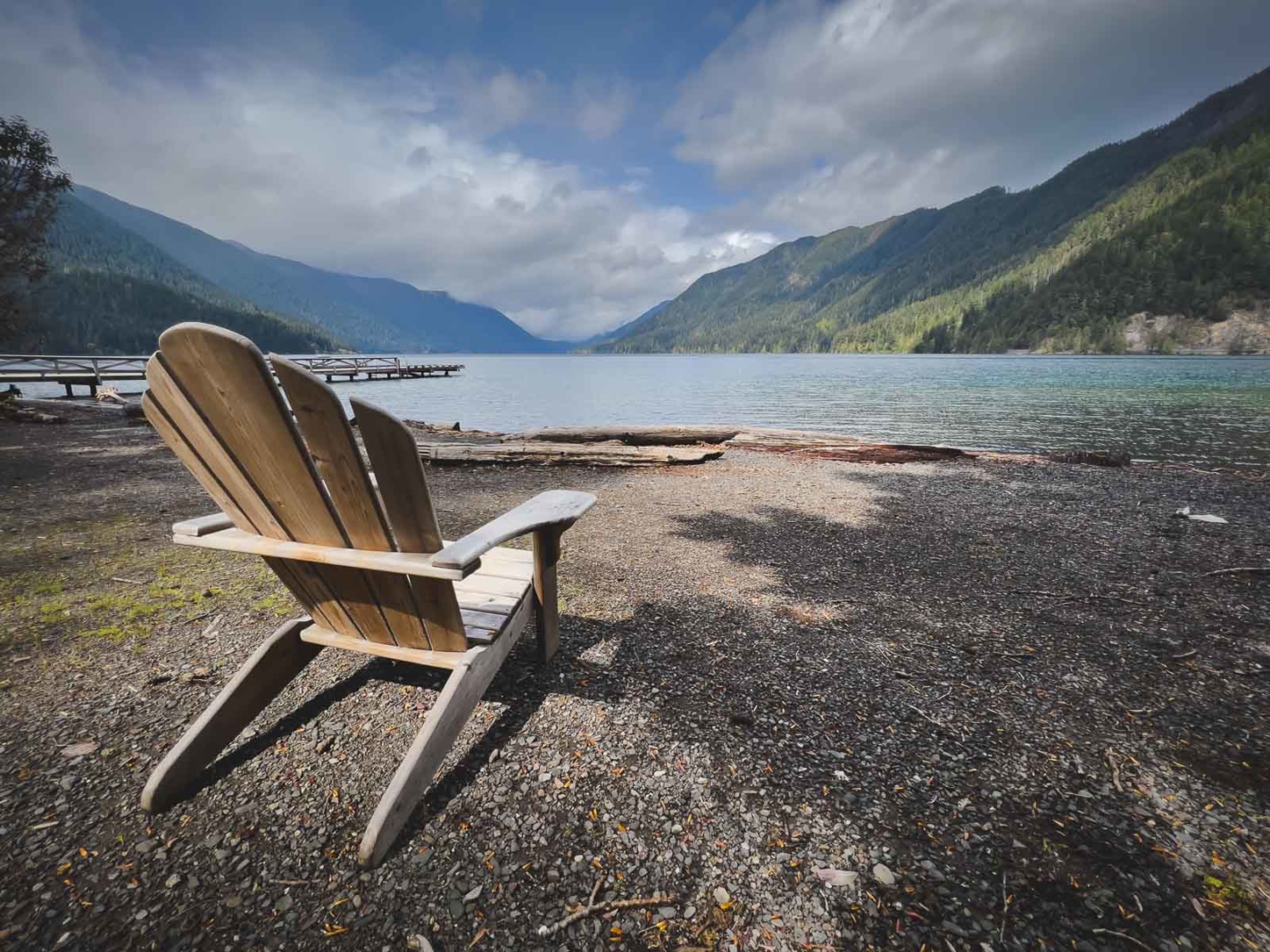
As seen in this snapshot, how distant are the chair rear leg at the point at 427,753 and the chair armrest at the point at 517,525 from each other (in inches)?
22.4

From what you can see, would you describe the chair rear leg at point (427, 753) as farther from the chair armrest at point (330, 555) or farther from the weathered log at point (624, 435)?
the weathered log at point (624, 435)

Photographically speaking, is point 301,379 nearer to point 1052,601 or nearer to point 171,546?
point 171,546

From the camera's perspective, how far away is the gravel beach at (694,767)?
5.73 ft

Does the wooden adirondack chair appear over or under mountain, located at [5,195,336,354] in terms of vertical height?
under

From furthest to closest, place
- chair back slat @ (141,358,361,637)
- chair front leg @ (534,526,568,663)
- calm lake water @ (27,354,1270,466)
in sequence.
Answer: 1. calm lake water @ (27,354,1270,466)
2. chair front leg @ (534,526,568,663)
3. chair back slat @ (141,358,361,637)

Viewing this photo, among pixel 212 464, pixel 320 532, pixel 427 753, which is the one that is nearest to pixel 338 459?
pixel 320 532

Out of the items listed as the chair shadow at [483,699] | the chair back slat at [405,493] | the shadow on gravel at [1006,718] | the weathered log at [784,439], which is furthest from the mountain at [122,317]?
the shadow on gravel at [1006,718]

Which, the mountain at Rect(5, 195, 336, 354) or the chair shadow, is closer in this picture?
the chair shadow

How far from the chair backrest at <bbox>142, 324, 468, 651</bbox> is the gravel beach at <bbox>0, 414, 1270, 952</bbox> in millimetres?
880

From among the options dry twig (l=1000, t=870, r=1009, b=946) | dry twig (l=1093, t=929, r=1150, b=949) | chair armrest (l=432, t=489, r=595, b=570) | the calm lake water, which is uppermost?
chair armrest (l=432, t=489, r=595, b=570)

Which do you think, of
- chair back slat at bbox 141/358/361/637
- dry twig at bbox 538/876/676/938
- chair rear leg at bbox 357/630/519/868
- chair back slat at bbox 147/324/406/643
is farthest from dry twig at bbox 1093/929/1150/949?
chair back slat at bbox 141/358/361/637

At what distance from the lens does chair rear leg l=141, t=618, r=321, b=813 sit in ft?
7.00

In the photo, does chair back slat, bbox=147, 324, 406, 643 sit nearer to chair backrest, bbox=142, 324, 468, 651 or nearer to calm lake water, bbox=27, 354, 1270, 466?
chair backrest, bbox=142, 324, 468, 651

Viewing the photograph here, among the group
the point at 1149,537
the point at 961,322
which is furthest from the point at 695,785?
the point at 961,322
